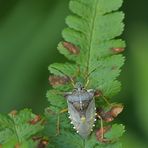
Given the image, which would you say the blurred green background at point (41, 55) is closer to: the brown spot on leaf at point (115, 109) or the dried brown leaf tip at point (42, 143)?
the brown spot on leaf at point (115, 109)

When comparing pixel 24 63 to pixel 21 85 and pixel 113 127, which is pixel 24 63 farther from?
pixel 113 127

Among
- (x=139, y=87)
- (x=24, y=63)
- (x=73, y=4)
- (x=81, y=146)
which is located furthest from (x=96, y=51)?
(x=24, y=63)

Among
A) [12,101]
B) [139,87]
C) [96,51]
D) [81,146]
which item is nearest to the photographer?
[81,146]

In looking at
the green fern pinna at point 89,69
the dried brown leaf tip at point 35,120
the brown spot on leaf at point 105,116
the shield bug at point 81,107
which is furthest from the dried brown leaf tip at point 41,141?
the brown spot on leaf at point 105,116

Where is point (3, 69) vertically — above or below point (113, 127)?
above

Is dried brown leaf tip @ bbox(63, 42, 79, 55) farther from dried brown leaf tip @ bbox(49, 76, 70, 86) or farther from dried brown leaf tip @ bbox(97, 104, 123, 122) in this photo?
dried brown leaf tip @ bbox(97, 104, 123, 122)

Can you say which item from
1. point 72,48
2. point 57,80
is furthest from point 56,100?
point 72,48

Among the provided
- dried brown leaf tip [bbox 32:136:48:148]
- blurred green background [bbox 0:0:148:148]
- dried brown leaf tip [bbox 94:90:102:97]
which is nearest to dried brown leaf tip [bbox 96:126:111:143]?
dried brown leaf tip [bbox 94:90:102:97]
